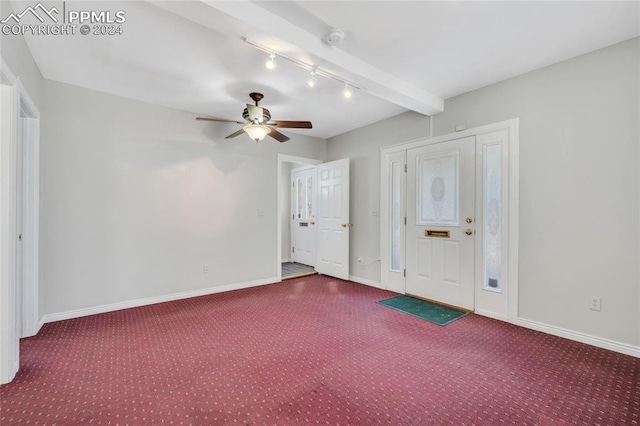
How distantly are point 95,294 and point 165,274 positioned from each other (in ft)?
2.51

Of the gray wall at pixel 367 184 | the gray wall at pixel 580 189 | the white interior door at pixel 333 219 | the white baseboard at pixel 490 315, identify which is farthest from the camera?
the white interior door at pixel 333 219

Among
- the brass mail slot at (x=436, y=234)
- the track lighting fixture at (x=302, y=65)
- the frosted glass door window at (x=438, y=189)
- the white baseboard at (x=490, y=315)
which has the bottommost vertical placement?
the white baseboard at (x=490, y=315)

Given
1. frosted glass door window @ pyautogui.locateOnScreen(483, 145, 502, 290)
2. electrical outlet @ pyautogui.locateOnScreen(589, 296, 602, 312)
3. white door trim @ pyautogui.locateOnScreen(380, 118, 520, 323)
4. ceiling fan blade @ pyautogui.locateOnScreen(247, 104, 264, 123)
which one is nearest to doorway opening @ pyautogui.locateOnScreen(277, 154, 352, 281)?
ceiling fan blade @ pyautogui.locateOnScreen(247, 104, 264, 123)

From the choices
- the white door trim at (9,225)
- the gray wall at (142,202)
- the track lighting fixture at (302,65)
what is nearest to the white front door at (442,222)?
the track lighting fixture at (302,65)

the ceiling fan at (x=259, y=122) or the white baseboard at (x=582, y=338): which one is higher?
the ceiling fan at (x=259, y=122)

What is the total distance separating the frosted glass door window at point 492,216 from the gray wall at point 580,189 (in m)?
0.23

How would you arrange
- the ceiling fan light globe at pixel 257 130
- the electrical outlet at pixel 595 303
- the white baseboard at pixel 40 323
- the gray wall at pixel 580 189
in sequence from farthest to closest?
the ceiling fan light globe at pixel 257 130
the white baseboard at pixel 40 323
the electrical outlet at pixel 595 303
the gray wall at pixel 580 189

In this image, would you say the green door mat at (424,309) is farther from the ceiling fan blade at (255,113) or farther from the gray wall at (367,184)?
the ceiling fan blade at (255,113)

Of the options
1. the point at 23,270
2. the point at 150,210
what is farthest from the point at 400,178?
the point at 23,270

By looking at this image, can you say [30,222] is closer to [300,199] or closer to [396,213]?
[396,213]

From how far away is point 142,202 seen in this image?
3.69 meters

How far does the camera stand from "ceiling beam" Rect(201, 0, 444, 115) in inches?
77.5

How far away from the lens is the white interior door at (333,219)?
196 inches
